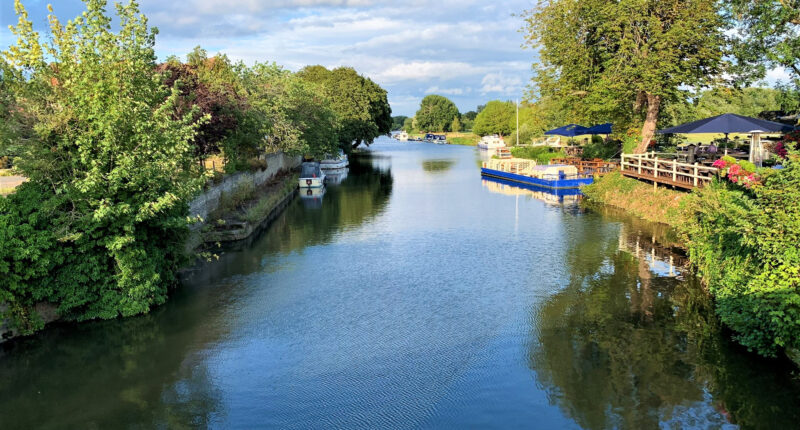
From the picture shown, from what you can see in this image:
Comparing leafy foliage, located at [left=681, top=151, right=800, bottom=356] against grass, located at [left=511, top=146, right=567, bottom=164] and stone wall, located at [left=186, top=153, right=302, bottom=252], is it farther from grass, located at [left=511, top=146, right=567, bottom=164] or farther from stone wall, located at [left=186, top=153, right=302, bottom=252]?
grass, located at [left=511, top=146, right=567, bottom=164]

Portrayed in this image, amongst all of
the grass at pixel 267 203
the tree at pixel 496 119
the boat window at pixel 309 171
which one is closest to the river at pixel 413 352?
the grass at pixel 267 203

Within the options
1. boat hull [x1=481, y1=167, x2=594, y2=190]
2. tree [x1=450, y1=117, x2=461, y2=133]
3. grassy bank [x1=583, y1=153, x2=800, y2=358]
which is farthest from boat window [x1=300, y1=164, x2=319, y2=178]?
tree [x1=450, y1=117, x2=461, y2=133]

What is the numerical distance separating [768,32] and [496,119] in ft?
319

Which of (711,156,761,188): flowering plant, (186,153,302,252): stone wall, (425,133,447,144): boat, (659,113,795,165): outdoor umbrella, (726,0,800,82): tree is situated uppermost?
(726,0,800,82): tree

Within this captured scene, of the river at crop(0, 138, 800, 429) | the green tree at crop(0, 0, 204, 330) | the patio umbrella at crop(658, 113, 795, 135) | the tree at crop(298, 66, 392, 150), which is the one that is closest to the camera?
the river at crop(0, 138, 800, 429)

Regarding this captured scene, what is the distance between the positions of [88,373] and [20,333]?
9.34 feet

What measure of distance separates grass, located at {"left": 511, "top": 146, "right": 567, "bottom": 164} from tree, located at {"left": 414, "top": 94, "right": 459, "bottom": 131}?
368 ft

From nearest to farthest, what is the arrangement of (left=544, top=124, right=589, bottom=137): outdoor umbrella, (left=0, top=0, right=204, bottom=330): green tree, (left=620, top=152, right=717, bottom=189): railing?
1. (left=0, top=0, right=204, bottom=330): green tree
2. (left=620, top=152, right=717, bottom=189): railing
3. (left=544, top=124, right=589, bottom=137): outdoor umbrella

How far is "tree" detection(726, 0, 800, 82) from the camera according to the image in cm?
2342

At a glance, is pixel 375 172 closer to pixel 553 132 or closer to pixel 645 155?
pixel 553 132

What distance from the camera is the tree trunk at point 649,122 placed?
33472 mm

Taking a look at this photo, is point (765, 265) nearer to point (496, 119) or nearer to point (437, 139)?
point (496, 119)

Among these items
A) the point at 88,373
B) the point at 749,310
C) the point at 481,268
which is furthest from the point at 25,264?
the point at 749,310

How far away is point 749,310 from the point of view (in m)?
11.7
